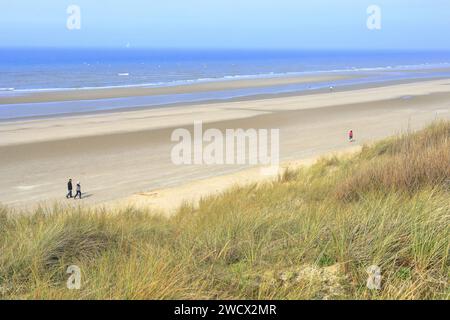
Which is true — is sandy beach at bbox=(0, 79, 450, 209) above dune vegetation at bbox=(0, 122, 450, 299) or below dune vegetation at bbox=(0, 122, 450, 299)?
below

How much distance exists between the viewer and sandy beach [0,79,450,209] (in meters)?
13.6

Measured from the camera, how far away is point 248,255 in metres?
4.17

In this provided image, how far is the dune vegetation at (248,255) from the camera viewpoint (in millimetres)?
3537

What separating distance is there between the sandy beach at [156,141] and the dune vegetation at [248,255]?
4696mm

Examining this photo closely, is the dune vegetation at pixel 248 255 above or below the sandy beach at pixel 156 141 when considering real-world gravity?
above

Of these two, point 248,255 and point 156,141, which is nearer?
point 248,255

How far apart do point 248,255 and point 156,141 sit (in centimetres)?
1697

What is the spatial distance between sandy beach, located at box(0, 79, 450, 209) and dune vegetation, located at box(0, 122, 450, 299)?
4.70 metres

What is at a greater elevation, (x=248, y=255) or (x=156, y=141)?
(x=248, y=255)

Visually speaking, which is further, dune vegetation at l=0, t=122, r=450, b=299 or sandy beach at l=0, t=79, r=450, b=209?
sandy beach at l=0, t=79, r=450, b=209

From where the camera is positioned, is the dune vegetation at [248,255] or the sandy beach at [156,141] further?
the sandy beach at [156,141]

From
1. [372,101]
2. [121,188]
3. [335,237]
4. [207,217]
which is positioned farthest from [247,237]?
[372,101]

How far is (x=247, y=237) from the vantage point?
4.47m

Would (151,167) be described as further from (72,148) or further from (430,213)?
(430,213)
